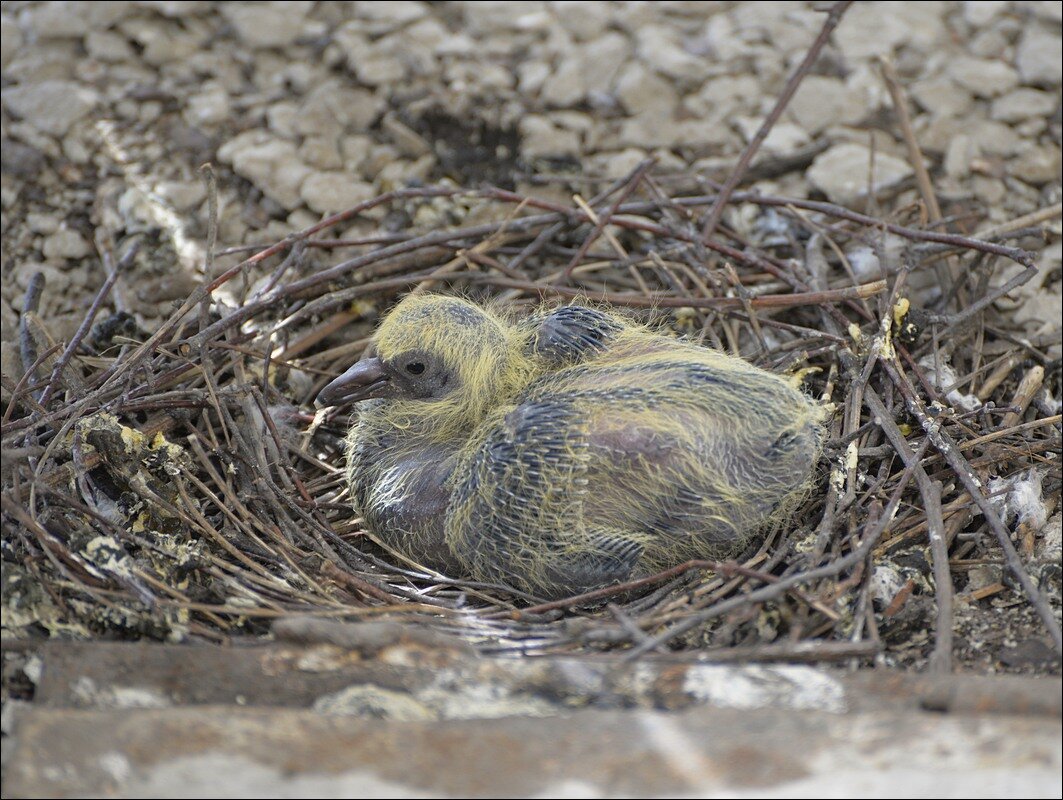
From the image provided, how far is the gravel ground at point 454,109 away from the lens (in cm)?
370

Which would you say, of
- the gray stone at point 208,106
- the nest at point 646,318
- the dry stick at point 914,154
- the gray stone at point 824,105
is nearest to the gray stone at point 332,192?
the nest at point 646,318

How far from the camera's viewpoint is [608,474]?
2.32 metres

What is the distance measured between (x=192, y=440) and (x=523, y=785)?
1428 millimetres

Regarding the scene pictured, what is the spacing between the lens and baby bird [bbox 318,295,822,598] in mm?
2295

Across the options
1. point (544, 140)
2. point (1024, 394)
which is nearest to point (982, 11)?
point (544, 140)

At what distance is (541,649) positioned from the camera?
77.2 inches

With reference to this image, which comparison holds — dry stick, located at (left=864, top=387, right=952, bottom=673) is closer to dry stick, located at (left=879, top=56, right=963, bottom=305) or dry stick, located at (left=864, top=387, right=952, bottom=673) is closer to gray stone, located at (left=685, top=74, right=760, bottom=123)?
dry stick, located at (left=879, top=56, right=963, bottom=305)

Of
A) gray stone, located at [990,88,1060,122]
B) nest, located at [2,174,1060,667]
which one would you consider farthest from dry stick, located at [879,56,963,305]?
gray stone, located at [990,88,1060,122]

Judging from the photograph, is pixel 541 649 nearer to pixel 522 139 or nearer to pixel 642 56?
pixel 522 139

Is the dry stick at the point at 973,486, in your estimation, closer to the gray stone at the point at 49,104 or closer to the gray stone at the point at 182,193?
the gray stone at the point at 182,193

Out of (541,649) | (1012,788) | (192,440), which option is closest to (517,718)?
(541,649)

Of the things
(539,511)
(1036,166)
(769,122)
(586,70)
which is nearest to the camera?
(539,511)

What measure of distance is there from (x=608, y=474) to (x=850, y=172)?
1.92 metres

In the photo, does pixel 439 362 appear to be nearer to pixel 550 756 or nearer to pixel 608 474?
pixel 608 474
